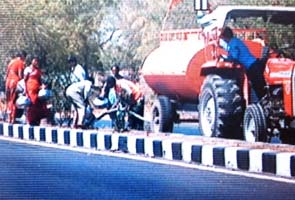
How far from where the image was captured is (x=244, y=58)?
3.72 meters

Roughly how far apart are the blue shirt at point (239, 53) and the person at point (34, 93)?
2.31 feet

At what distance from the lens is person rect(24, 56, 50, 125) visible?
3578 mm

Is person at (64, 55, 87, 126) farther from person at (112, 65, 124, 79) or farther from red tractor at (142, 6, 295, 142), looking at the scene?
red tractor at (142, 6, 295, 142)

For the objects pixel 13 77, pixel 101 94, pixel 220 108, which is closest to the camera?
pixel 13 77

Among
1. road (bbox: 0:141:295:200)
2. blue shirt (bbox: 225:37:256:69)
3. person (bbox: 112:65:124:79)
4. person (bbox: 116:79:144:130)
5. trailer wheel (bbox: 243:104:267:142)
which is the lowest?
road (bbox: 0:141:295:200)

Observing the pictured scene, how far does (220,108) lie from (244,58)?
0.21 metres

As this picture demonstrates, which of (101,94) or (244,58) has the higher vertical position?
(244,58)

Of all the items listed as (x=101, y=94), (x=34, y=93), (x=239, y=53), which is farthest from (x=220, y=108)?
(x=34, y=93)

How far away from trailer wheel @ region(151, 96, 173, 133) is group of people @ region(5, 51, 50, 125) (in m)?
0.40

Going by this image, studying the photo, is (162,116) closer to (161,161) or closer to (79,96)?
(161,161)

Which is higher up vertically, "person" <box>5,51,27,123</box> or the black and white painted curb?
"person" <box>5,51,27,123</box>

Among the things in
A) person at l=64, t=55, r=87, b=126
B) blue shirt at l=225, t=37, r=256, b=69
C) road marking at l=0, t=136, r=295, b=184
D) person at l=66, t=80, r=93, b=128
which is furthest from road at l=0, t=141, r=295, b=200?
blue shirt at l=225, t=37, r=256, b=69

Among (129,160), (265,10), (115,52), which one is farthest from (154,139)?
(265,10)

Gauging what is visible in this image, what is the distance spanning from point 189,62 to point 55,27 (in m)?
0.52
